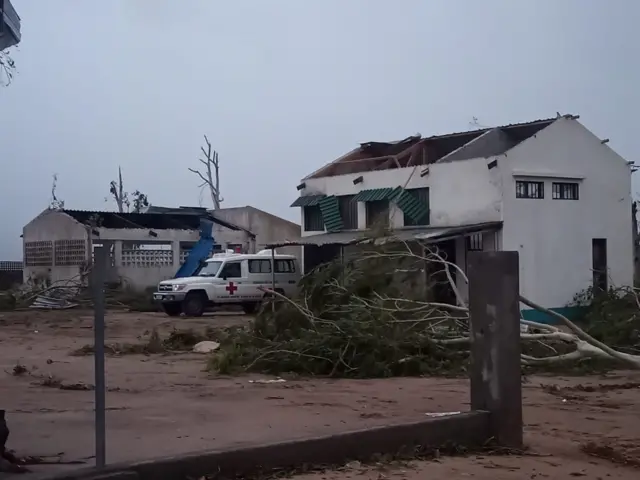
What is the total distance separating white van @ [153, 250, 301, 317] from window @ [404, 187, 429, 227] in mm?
4117

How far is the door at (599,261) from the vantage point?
1107 inches

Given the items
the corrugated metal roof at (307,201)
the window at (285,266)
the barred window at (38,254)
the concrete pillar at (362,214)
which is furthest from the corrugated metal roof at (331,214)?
the barred window at (38,254)

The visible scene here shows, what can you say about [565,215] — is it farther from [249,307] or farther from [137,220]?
[137,220]

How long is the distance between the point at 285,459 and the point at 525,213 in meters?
20.6

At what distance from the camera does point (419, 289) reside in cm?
1484

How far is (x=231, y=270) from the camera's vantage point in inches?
1119

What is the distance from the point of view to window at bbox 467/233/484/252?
87.6 ft

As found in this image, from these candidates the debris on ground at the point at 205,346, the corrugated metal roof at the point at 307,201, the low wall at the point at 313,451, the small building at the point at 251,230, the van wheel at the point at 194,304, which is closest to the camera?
the low wall at the point at 313,451

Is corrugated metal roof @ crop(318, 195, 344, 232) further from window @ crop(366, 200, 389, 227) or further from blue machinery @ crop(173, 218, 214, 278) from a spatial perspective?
blue machinery @ crop(173, 218, 214, 278)

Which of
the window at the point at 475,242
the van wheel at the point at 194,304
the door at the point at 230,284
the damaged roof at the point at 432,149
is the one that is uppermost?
the damaged roof at the point at 432,149

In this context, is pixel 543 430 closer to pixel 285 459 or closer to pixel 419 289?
pixel 285 459

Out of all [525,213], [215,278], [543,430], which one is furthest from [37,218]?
[543,430]

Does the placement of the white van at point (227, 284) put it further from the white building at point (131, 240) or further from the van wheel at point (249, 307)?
the white building at point (131, 240)

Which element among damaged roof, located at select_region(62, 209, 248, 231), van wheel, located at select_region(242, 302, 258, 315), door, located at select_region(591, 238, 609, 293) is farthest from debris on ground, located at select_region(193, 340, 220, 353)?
damaged roof, located at select_region(62, 209, 248, 231)
